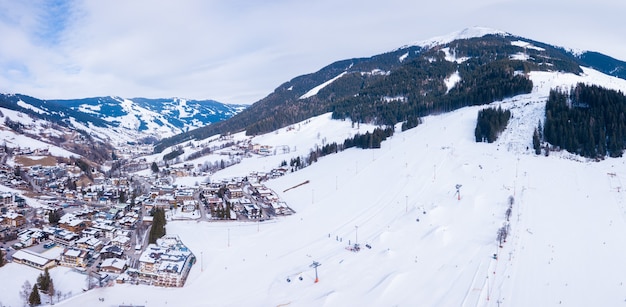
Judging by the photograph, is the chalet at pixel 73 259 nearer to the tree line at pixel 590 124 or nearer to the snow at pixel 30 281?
the snow at pixel 30 281

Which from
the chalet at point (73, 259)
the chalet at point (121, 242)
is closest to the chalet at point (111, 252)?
the chalet at point (121, 242)

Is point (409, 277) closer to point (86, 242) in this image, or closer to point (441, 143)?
point (86, 242)

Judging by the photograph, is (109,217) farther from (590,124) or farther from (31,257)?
(590,124)

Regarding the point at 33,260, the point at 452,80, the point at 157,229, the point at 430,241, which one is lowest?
the point at 33,260

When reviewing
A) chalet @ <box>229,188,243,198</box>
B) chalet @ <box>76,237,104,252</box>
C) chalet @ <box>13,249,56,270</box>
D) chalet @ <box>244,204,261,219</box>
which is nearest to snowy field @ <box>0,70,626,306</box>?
chalet @ <box>13,249,56,270</box>

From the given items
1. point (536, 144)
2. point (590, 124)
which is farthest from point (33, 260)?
point (590, 124)

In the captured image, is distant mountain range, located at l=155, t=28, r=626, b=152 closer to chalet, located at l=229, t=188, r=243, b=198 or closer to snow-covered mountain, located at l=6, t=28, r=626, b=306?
snow-covered mountain, located at l=6, t=28, r=626, b=306
